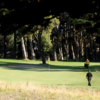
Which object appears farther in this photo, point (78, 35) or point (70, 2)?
point (78, 35)

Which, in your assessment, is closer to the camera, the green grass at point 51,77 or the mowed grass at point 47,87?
the mowed grass at point 47,87

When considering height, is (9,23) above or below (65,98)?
above

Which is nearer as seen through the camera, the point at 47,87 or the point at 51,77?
the point at 47,87

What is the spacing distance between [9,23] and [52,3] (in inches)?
119

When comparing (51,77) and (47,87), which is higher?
(47,87)

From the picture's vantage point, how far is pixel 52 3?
1234cm

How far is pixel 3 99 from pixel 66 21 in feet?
189

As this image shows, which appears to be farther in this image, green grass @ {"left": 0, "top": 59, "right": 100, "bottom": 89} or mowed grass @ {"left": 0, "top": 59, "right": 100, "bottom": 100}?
green grass @ {"left": 0, "top": 59, "right": 100, "bottom": 89}

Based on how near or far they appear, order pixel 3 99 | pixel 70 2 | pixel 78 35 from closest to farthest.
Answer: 1. pixel 3 99
2. pixel 70 2
3. pixel 78 35

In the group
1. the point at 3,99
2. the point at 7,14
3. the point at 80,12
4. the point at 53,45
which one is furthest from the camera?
the point at 53,45

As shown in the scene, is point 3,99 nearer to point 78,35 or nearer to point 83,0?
point 83,0

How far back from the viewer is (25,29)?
16969 mm

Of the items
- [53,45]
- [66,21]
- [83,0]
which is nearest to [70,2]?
[83,0]

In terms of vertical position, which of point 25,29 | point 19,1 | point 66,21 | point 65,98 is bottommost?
point 65,98
